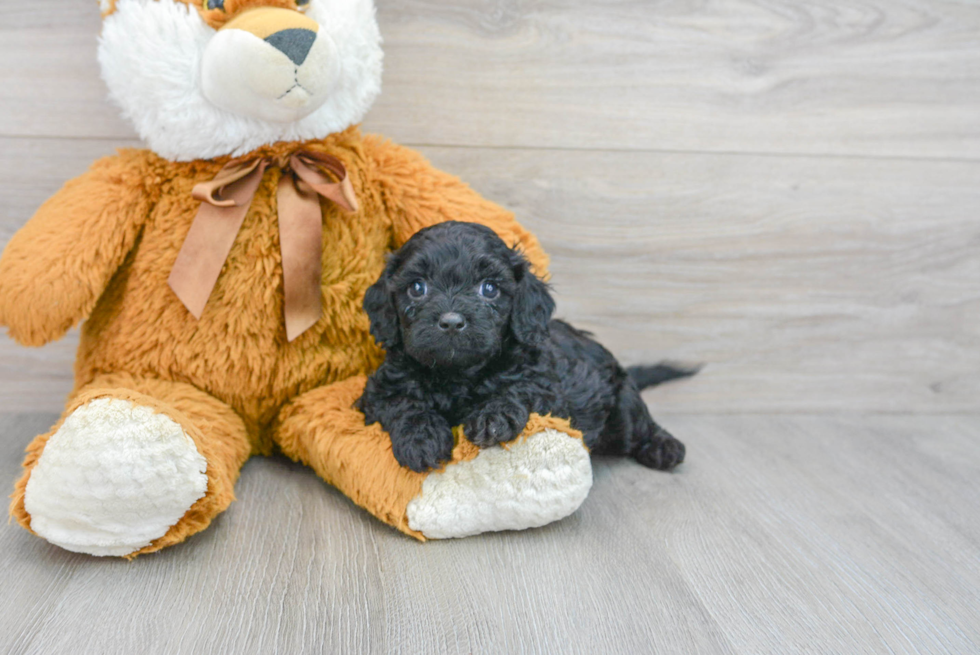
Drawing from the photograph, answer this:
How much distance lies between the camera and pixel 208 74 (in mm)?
1139

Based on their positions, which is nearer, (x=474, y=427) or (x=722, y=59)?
(x=474, y=427)

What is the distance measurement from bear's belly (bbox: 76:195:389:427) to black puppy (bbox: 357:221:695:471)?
0.17 meters

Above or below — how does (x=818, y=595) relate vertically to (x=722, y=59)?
below

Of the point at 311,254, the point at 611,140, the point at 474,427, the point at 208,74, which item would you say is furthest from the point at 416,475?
the point at 611,140

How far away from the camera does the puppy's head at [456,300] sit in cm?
107

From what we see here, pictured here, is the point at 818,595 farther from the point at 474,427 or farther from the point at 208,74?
the point at 208,74

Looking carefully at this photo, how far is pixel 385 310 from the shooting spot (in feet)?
3.83

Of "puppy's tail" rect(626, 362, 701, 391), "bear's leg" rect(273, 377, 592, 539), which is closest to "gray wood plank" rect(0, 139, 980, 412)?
"puppy's tail" rect(626, 362, 701, 391)

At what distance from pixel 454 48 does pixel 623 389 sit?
0.80 meters

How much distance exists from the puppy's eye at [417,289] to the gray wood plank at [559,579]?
0.39m

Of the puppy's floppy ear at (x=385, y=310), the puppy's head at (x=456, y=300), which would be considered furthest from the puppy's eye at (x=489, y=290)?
the puppy's floppy ear at (x=385, y=310)

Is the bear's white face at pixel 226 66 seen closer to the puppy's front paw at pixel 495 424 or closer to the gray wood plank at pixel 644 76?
the gray wood plank at pixel 644 76

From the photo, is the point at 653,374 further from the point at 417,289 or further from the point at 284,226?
the point at 284,226

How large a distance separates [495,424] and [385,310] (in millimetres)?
253
